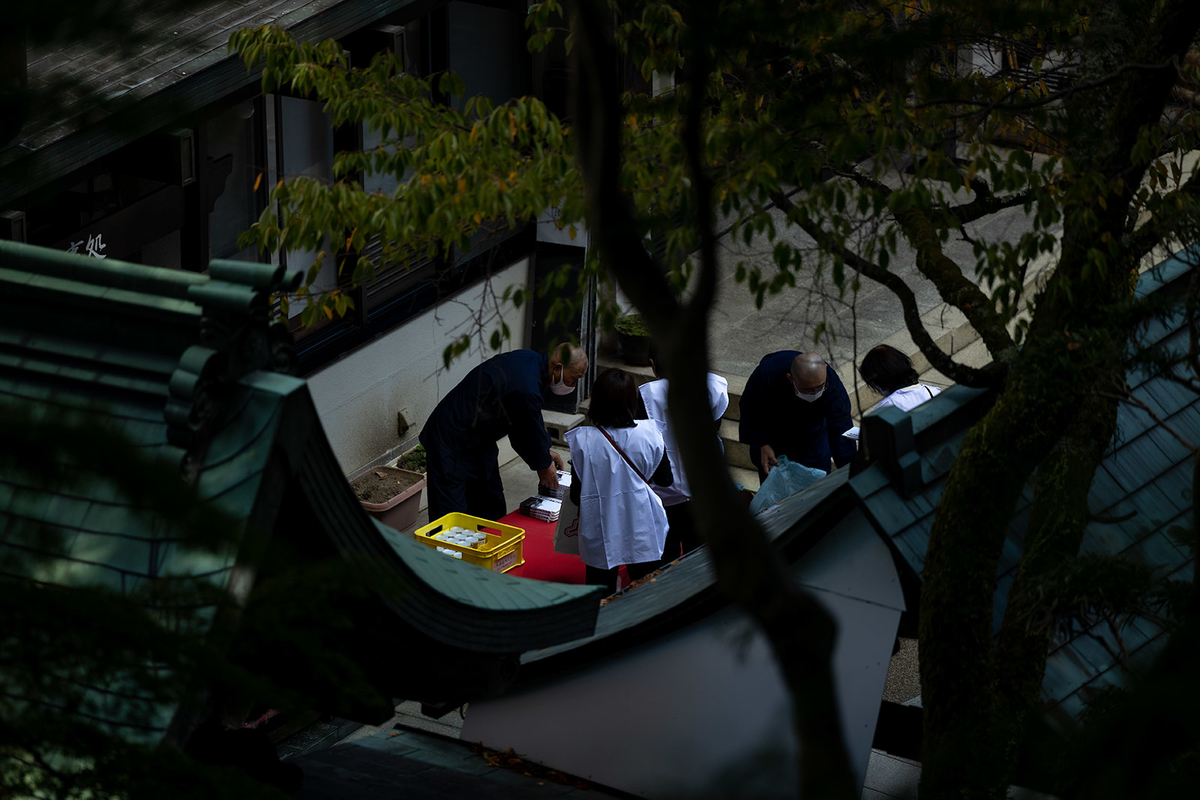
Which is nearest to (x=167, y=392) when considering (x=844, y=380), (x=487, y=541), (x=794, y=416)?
(x=487, y=541)

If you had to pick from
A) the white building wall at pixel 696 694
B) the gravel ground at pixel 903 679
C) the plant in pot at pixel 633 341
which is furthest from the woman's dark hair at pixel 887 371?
the plant in pot at pixel 633 341

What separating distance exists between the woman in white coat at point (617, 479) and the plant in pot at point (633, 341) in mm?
4344

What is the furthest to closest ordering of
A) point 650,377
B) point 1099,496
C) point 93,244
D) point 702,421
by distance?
point 650,377 < point 93,244 < point 1099,496 < point 702,421

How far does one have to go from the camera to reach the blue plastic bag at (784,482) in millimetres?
7398

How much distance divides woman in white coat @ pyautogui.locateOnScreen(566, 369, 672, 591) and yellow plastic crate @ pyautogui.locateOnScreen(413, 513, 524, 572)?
435mm

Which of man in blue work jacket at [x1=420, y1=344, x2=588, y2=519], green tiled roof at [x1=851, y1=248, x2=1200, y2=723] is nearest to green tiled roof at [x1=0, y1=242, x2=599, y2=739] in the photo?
green tiled roof at [x1=851, y1=248, x2=1200, y2=723]

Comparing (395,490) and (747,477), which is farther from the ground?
(395,490)

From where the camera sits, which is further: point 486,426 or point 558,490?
point 558,490

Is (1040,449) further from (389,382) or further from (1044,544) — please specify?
(389,382)

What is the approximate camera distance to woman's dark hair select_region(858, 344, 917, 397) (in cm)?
755

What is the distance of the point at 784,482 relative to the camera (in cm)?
744

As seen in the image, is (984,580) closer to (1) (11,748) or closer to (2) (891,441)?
(2) (891,441)

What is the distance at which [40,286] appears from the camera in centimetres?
299

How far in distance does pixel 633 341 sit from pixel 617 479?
4817mm
